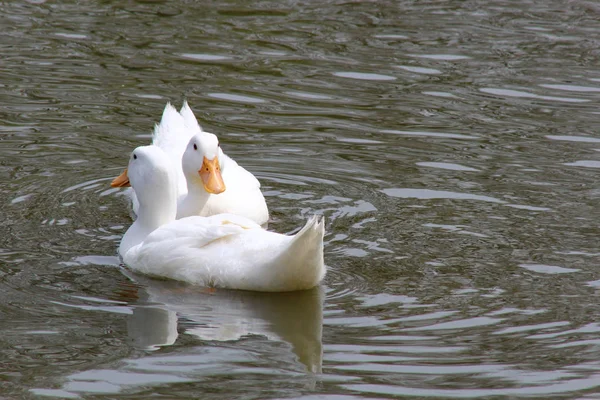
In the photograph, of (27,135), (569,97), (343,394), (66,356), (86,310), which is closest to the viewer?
(343,394)

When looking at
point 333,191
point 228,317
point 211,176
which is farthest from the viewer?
point 333,191

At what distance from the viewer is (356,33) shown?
44.0 ft

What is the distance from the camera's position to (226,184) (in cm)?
879

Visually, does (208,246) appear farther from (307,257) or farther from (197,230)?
(307,257)

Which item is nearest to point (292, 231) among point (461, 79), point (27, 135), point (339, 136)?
point (339, 136)

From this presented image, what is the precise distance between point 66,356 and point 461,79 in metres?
6.74

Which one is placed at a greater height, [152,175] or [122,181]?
[152,175]

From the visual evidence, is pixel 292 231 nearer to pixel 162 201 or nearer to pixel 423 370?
pixel 162 201

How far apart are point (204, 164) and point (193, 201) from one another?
373 millimetres

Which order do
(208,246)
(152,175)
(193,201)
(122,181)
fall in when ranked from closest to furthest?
(208,246)
(152,175)
(122,181)
(193,201)

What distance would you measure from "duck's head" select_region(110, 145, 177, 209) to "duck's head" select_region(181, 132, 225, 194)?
0.34 metres

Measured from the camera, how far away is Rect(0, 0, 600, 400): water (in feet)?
20.0

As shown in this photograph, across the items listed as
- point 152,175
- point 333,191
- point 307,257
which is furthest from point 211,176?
point 307,257

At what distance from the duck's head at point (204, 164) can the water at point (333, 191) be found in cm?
61
